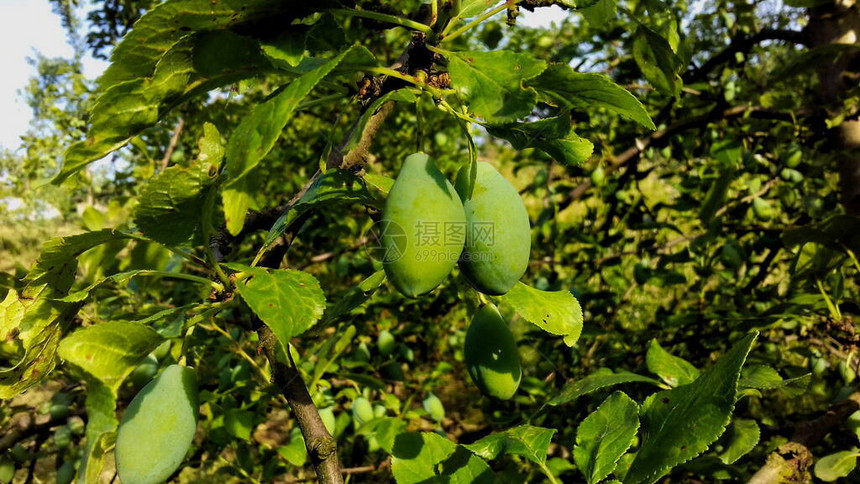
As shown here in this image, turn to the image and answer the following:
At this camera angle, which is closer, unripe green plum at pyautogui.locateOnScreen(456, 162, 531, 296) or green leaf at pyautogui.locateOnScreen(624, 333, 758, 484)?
green leaf at pyautogui.locateOnScreen(624, 333, 758, 484)

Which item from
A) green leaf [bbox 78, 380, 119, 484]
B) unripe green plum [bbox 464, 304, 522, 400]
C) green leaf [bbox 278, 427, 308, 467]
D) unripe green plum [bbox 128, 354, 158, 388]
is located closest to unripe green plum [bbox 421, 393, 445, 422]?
green leaf [bbox 278, 427, 308, 467]

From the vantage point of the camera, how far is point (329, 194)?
60cm

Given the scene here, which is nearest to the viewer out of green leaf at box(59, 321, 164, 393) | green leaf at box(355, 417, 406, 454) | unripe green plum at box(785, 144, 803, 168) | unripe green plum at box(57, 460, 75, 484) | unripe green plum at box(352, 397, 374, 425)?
green leaf at box(59, 321, 164, 393)

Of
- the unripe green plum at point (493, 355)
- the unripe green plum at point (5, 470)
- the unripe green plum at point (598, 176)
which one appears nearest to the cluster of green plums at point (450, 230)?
the unripe green plum at point (493, 355)

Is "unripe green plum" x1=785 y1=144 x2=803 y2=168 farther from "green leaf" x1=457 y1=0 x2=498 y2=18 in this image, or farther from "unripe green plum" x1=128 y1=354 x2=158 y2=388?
"unripe green plum" x1=128 y1=354 x2=158 y2=388

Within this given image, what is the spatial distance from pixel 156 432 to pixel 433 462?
1.10 ft

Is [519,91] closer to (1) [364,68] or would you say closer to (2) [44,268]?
(1) [364,68]

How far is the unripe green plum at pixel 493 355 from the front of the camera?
73 centimetres

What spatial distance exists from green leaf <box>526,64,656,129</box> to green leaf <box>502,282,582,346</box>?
0.24 meters

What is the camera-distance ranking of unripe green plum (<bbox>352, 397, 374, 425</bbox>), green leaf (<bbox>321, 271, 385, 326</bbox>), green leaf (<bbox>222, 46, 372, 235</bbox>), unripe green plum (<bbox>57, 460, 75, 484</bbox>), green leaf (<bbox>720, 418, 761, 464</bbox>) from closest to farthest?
1. green leaf (<bbox>222, 46, 372, 235</bbox>)
2. green leaf (<bbox>321, 271, 385, 326</bbox>)
3. green leaf (<bbox>720, 418, 761, 464</bbox>)
4. unripe green plum (<bbox>57, 460, 75, 484</bbox>)
5. unripe green plum (<bbox>352, 397, 374, 425</bbox>)

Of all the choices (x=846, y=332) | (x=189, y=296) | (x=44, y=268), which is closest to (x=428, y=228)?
(x=44, y=268)

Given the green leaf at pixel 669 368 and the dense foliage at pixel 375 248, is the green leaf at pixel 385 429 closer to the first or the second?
the dense foliage at pixel 375 248

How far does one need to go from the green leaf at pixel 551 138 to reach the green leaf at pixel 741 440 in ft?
1.64

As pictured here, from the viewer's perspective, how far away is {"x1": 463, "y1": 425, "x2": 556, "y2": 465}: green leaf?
0.62 m
